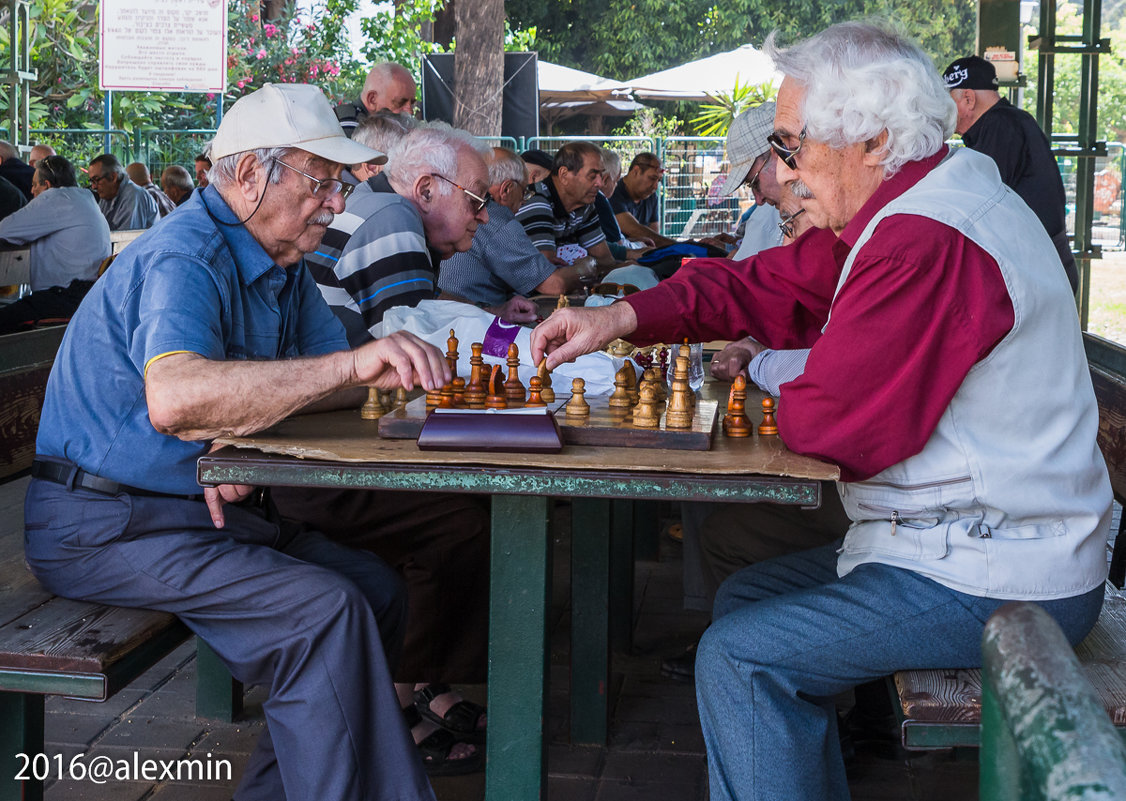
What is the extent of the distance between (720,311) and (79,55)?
1569cm

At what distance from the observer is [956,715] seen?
6.07 ft

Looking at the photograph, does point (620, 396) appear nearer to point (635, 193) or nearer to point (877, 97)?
point (877, 97)

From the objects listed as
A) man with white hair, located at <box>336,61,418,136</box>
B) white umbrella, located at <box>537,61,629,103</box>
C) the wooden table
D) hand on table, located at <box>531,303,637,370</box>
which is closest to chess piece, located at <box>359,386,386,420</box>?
the wooden table

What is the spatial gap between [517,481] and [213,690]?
173cm

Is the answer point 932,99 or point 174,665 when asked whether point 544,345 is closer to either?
point 932,99

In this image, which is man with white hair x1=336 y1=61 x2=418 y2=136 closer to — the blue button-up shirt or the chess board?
the blue button-up shirt

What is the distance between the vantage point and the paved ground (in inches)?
112

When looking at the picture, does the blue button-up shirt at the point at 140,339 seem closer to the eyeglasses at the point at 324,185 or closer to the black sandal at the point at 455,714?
the eyeglasses at the point at 324,185

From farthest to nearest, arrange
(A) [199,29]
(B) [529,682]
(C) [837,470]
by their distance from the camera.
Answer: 1. (A) [199,29]
2. (B) [529,682]
3. (C) [837,470]

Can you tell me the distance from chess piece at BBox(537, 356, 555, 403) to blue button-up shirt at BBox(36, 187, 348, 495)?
62 centimetres

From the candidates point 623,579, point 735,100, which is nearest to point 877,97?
point 623,579

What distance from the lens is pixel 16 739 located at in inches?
86.4

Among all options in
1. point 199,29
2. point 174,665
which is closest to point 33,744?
point 174,665

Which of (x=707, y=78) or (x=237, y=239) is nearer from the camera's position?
(x=237, y=239)
